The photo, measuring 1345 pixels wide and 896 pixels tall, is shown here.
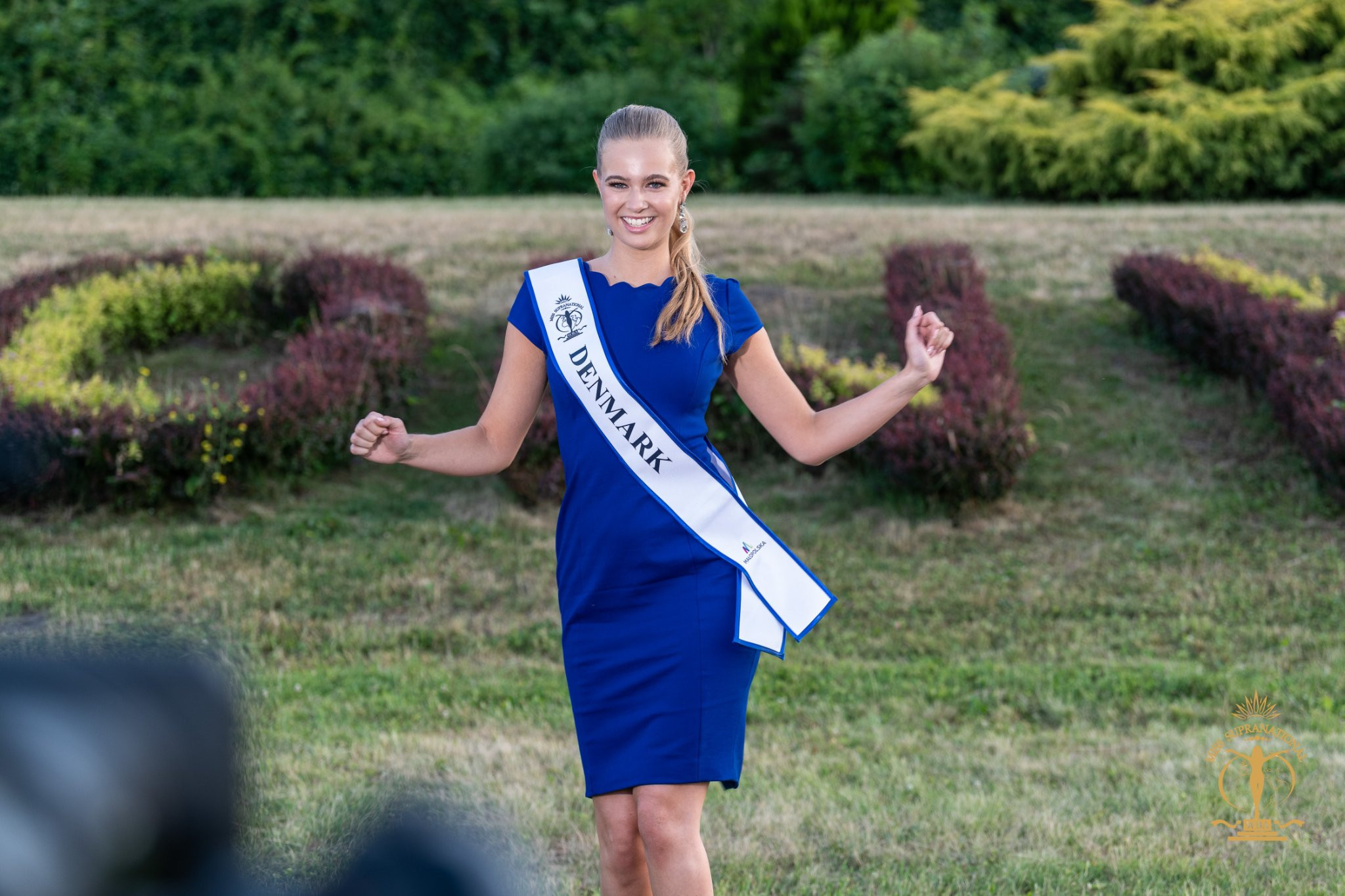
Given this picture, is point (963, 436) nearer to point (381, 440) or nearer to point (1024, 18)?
point (381, 440)

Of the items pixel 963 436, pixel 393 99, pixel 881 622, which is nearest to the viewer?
pixel 881 622

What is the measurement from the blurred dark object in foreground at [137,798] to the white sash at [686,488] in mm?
1677

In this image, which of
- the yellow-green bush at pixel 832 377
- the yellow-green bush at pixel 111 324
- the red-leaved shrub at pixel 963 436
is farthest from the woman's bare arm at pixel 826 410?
the yellow-green bush at pixel 111 324

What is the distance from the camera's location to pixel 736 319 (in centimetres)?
264

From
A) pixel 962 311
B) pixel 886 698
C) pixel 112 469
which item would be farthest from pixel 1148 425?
pixel 112 469

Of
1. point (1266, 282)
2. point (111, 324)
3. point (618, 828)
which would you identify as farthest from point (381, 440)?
point (1266, 282)

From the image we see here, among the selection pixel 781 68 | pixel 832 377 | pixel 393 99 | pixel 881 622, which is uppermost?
pixel 781 68

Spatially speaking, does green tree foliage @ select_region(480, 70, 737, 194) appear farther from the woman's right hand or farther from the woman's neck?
the woman's right hand

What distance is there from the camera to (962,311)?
8.60m

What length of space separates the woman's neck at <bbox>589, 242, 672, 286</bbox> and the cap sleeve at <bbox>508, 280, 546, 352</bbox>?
0.51 feet

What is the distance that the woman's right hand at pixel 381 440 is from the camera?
2.46 meters

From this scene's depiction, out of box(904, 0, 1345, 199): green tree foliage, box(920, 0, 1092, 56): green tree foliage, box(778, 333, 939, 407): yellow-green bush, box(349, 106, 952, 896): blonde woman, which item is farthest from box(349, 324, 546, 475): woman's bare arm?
box(920, 0, 1092, 56): green tree foliage

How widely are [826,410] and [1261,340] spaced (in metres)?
6.34

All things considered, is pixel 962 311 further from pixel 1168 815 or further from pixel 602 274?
pixel 602 274
